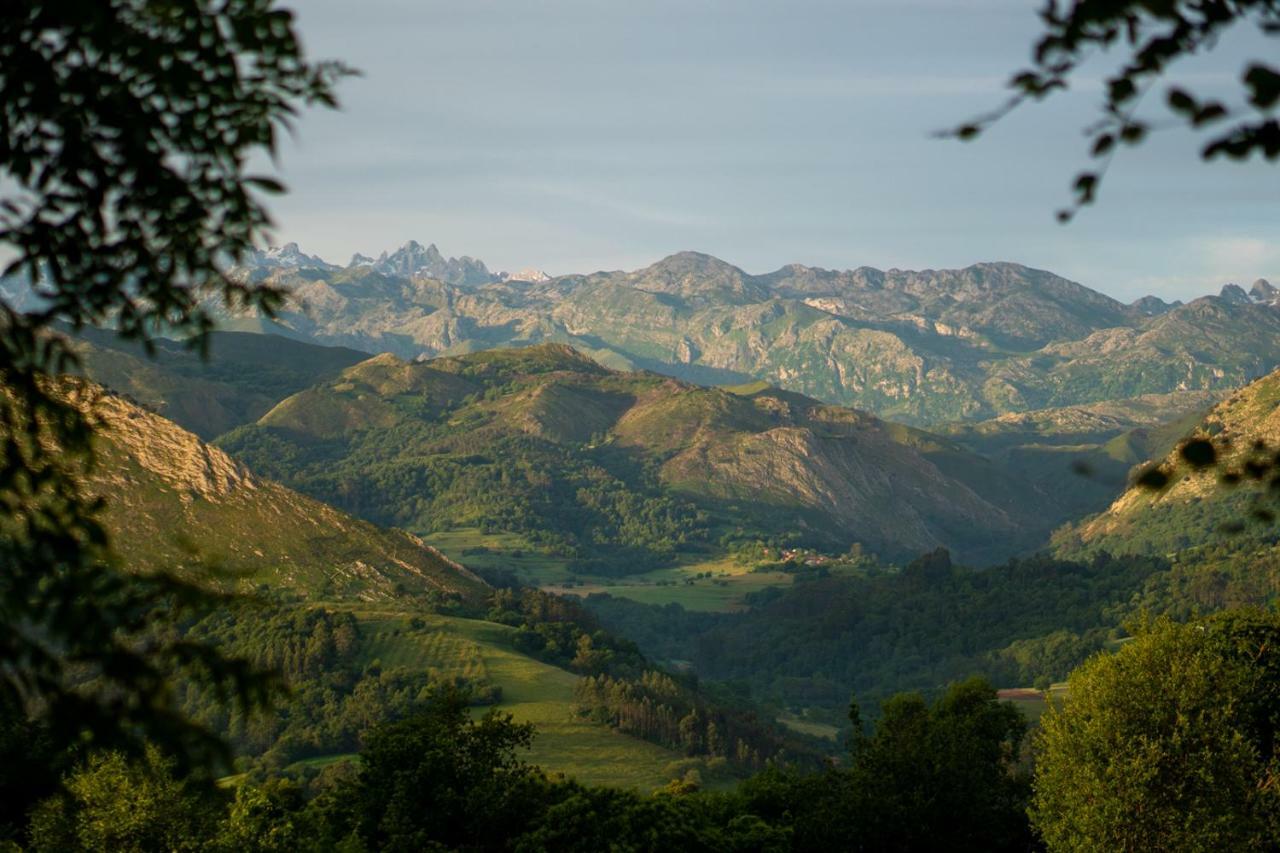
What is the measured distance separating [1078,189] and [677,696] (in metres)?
182

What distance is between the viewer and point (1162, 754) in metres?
55.5

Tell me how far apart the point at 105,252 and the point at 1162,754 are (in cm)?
5465

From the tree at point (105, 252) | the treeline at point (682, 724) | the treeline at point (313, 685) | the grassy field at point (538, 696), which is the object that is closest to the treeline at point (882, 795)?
the tree at point (105, 252)

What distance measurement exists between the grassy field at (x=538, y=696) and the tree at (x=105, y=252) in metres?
133

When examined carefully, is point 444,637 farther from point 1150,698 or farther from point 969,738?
point 1150,698

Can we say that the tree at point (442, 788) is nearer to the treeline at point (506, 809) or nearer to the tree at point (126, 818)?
the treeline at point (506, 809)

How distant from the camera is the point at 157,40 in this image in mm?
11156

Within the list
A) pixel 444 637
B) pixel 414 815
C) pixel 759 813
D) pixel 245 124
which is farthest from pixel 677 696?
Answer: pixel 245 124

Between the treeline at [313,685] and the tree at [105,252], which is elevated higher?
the tree at [105,252]

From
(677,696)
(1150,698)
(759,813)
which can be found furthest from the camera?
(677,696)

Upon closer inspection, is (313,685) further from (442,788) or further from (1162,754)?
(1162,754)

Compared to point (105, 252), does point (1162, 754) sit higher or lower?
lower

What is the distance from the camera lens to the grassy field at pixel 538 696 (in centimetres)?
15088

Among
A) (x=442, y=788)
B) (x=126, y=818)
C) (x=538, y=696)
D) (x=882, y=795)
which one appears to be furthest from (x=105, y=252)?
(x=538, y=696)
